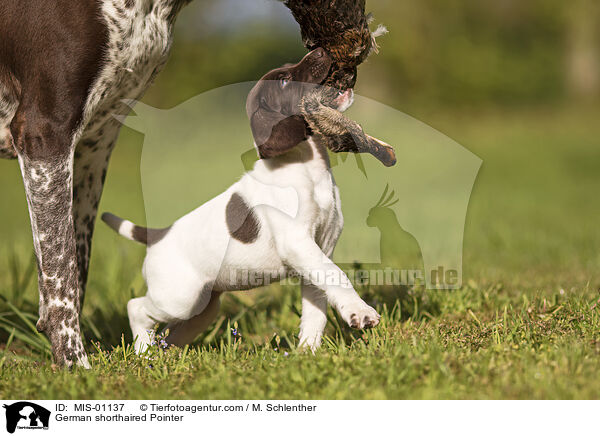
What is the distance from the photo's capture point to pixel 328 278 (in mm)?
3025

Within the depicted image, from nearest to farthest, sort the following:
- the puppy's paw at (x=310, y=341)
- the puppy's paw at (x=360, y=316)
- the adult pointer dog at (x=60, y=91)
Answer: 1. the puppy's paw at (x=360, y=316)
2. the adult pointer dog at (x=60, y=91)
3. the puppy's paw at (x=310, y=341)

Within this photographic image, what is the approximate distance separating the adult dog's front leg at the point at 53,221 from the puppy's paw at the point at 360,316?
4.03 ft

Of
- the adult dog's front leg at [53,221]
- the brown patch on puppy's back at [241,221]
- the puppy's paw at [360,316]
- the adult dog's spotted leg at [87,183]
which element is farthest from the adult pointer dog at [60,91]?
the puppy's paw at [360,316]

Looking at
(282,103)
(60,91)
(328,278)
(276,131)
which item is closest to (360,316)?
(328,278)

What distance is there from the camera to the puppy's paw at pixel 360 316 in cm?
284

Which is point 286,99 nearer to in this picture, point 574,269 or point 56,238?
point 56,238

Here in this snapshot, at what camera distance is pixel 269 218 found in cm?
318

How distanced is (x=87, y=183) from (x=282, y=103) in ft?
4.07

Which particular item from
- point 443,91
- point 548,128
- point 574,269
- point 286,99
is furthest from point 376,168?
point 443,91

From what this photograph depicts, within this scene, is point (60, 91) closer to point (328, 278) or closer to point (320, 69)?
point (320, 69)

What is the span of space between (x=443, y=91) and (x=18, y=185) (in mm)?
14625
